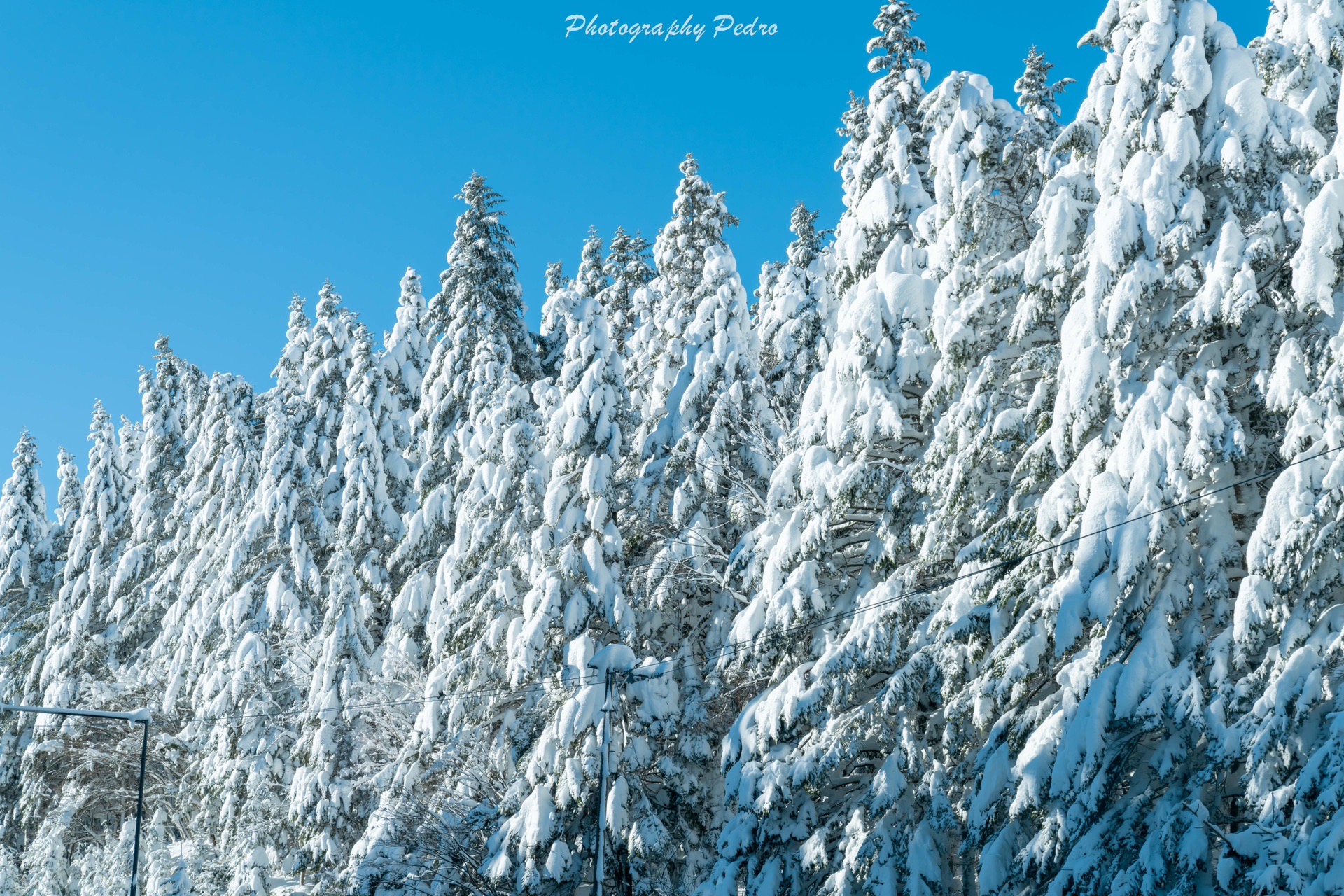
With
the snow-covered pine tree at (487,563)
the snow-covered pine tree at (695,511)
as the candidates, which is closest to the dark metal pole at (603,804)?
the snow-covered pine tree at (695,511)

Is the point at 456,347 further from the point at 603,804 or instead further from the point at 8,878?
the point at 8,878

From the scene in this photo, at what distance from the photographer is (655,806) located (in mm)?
20734

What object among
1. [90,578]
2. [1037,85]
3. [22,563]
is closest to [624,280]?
[1037,85]

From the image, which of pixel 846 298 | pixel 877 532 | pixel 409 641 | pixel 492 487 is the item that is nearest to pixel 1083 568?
pixel 877 532

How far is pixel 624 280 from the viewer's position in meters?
34.4

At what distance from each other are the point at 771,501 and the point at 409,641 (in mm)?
10538

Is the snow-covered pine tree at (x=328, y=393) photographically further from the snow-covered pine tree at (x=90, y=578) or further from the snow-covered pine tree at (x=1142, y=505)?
the snow-covered pine tree at (x=1142, y=505)

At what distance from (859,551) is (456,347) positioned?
48.3 feet

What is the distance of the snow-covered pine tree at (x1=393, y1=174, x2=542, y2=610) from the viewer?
27250 mm

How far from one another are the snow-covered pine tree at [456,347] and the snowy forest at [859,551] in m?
0.13

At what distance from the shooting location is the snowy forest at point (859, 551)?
41.5 ft

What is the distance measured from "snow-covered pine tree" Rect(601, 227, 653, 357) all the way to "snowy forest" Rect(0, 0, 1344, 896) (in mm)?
1063

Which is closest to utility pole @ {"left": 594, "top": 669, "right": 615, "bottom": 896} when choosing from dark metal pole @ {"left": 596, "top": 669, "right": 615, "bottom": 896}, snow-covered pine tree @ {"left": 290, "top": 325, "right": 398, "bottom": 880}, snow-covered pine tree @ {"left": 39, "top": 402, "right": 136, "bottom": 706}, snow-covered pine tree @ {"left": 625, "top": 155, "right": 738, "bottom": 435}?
dark metal pole @ {"left": 596, "top": 669, "right": 615, "bottom": 896}

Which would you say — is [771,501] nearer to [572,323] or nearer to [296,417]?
[572,323]
